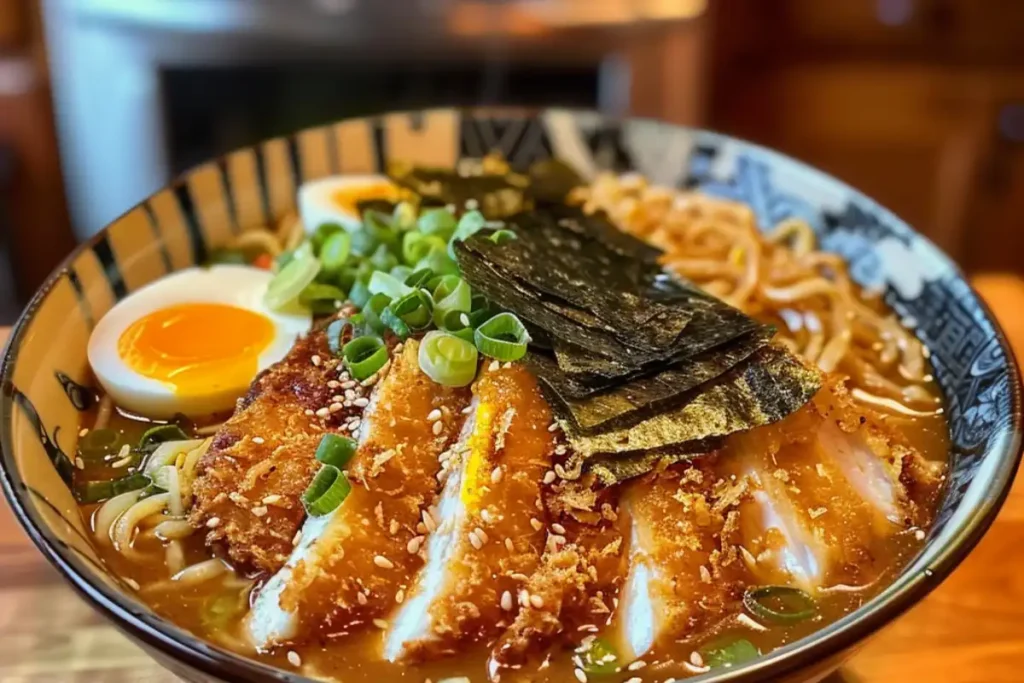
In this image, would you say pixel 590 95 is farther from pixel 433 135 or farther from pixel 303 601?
pixel 303 601

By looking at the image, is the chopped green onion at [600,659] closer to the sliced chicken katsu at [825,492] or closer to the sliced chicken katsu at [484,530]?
the sliced chicken katsu at [484,530]

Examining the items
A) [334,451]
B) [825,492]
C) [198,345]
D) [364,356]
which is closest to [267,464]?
[334,451]

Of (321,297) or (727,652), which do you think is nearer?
(727,652)

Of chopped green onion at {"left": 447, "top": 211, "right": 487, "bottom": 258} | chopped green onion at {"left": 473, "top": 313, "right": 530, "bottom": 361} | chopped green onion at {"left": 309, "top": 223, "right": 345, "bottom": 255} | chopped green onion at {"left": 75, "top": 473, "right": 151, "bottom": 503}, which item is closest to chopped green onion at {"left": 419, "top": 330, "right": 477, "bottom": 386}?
chopped green onion at {"left": 473, "top": 313, "right": 530, "bottom": 361}

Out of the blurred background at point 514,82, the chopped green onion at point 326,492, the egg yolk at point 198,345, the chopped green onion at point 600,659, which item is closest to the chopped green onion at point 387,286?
the egg yolk at point 198,345

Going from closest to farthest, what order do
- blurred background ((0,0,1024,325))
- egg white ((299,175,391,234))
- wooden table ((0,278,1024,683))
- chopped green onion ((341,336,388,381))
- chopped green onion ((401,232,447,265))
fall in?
wooden table ((0,278,1024,683)), chopped green onion ((341,336,388,381)), chopped green onion ((401,232,447,265)), egg white ((299,175,391,234)), blurred background ((0,0,1024,325))

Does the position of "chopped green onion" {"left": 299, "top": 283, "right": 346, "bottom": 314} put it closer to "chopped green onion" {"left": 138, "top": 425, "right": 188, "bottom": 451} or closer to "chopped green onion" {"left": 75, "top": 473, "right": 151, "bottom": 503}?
"chopped green onion" {"left": 138, "top": 425, "right": 188, "bottom": 451}

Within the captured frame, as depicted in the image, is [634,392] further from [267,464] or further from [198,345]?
[198,345]
